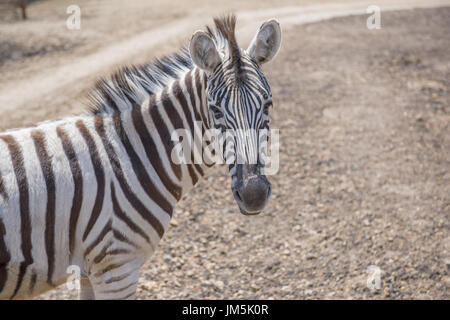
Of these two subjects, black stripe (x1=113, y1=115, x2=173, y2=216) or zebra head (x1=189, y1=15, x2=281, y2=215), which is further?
black stripe (x1=113, y1=115, x2=173, y2=216)

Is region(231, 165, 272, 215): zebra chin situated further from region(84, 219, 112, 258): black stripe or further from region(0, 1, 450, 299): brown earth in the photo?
region(0, 1, 450, 299): brown earth

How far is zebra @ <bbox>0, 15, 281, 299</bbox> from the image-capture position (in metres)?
3.75

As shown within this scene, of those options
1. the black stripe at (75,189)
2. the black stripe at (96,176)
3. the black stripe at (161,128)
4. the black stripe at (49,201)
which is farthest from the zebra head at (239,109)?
the black stripe at (49,201)

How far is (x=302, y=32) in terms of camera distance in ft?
55.0

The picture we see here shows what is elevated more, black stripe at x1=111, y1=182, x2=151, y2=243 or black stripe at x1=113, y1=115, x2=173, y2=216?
black stripe at x1=113, y1=115, x2=173, y2=216

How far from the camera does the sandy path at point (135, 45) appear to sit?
41.1 feet

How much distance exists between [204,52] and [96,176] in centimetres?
146

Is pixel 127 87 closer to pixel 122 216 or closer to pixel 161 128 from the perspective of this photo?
pixel 161 128

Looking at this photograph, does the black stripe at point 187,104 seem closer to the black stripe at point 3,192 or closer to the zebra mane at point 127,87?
the zebra mane at point 127,87

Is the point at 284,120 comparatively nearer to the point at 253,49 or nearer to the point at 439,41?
the point at 253,49

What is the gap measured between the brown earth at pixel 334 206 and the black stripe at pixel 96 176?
252 centimetres

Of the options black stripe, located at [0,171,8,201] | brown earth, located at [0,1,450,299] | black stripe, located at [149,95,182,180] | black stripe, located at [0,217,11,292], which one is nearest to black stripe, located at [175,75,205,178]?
black stripe, located at [149,95,182,180]

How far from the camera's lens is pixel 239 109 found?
3.71 metres

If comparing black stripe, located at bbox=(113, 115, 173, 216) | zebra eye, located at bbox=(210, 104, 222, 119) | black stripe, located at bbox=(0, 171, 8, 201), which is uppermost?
zebra eye, located at bbox=(210, 104, 222, 119)
